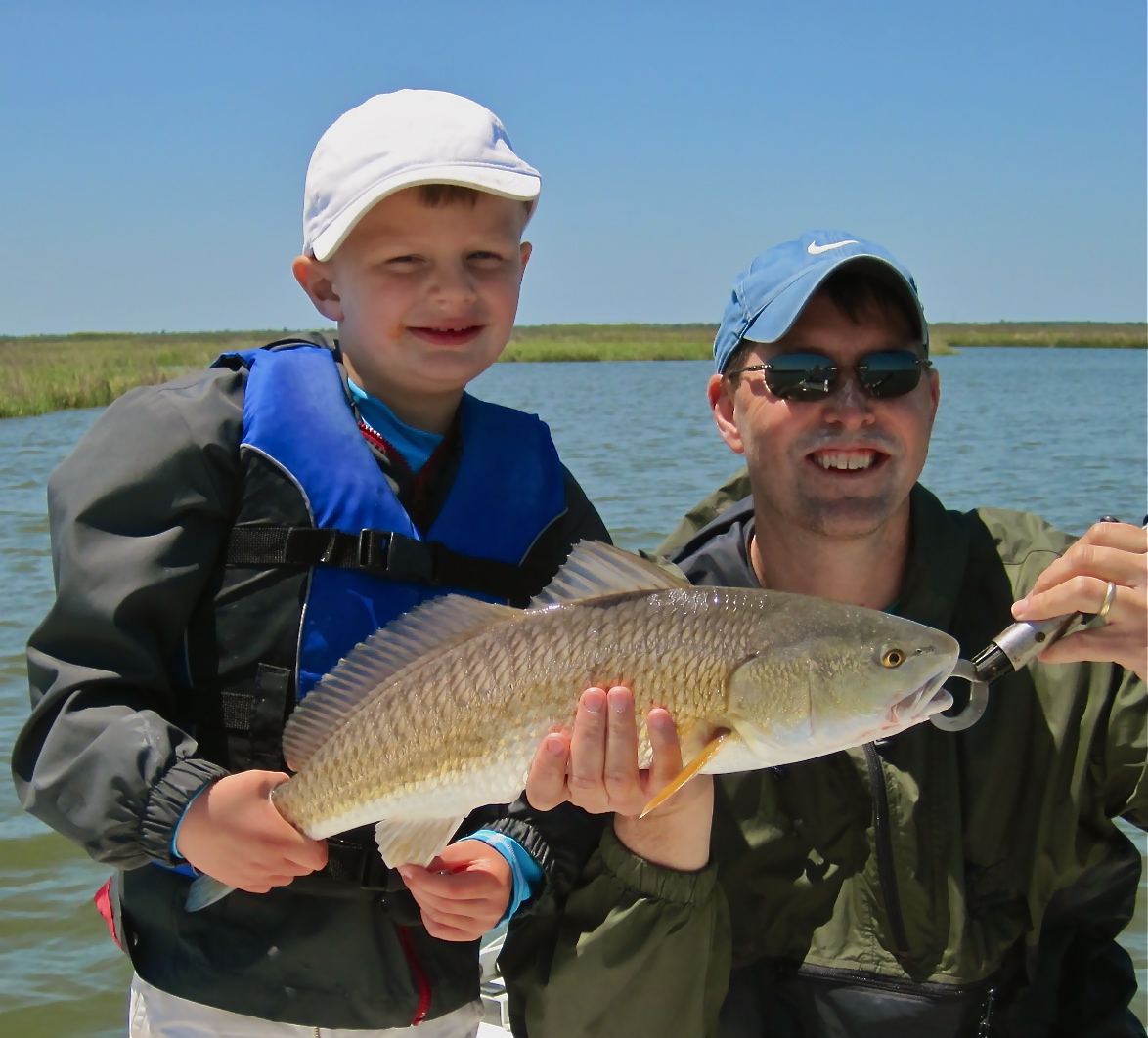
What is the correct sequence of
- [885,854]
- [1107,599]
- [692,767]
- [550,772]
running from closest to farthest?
[692,767], [550,772], [1107,599], [885,854]

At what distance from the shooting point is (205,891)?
2514mm

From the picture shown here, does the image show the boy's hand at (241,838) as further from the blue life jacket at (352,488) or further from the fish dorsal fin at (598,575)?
the fish dorsal fin at (598,575)

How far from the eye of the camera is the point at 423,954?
9.09 feet

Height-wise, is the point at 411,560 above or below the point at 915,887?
above

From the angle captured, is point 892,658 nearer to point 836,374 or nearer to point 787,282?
point 836,374

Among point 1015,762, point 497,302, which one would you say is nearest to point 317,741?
point 497,302

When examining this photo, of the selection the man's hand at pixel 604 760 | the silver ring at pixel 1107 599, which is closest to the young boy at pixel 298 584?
the man's hand at pixel 604 760

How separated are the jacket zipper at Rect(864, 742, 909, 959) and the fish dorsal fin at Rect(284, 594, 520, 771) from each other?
3.55 ft

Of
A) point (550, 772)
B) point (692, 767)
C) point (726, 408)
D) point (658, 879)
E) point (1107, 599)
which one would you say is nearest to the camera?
point (692, 767)

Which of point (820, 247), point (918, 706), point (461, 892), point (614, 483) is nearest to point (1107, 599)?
point (918, 706)

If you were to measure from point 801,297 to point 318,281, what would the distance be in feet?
4.23

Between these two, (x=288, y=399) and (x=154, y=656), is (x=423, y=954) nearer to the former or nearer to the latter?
(x=154, y=656)

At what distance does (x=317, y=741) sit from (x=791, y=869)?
129cm

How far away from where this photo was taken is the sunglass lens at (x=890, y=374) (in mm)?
3162
